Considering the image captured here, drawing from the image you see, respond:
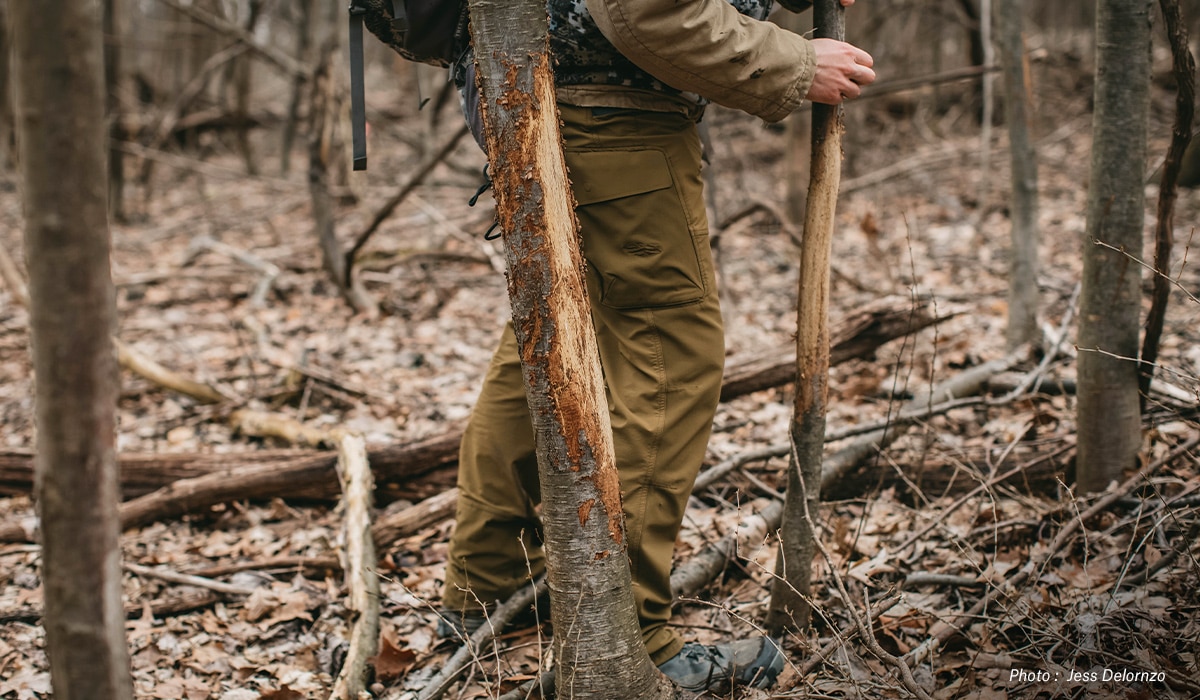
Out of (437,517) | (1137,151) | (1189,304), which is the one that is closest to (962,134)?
(1189,304)

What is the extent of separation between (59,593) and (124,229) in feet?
31.3

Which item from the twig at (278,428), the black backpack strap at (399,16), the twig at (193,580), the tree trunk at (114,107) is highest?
the tree trunk at (114,107)

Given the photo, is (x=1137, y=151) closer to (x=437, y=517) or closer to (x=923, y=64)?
(x=437, y=517)

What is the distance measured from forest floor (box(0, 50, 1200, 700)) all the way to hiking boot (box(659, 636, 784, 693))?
0.34ft

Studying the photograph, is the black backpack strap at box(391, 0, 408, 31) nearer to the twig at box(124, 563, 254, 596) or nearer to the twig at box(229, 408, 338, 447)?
the twig at box(124, 563, 254, 596)

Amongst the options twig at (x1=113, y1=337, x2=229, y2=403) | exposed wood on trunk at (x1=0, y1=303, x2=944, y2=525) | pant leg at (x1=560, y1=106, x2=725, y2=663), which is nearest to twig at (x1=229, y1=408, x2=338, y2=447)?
exposed wood on trunk at (x1=0, y1=303, x2=944, y2=525)

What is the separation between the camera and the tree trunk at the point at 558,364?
5.71ft

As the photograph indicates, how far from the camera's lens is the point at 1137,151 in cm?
263

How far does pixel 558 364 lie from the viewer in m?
1.83

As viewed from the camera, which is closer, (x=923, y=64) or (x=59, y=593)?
(x=59, y=593)

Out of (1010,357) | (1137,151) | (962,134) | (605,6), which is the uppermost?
(962,134)

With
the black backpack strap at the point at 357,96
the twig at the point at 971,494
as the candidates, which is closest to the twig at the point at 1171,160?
the twig at the point at 971,494

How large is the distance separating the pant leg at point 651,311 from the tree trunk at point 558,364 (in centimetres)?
25

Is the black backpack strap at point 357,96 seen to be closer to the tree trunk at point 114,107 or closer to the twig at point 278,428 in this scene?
the twig at point 278,428
